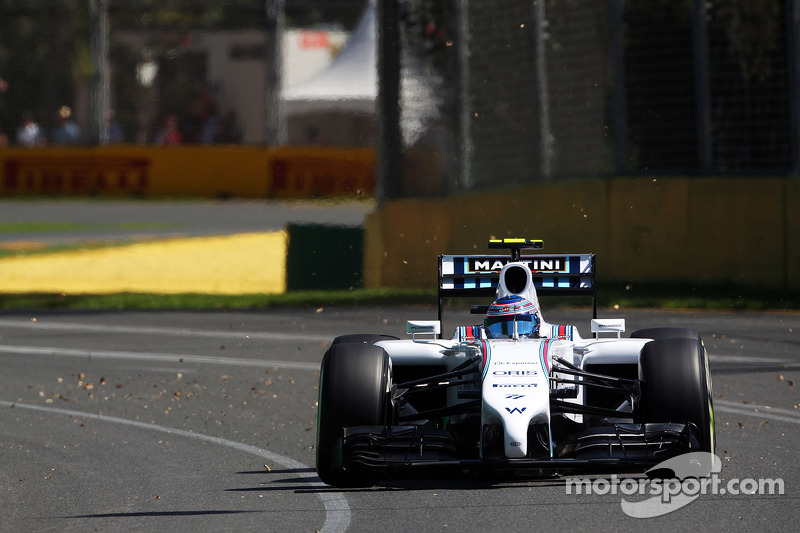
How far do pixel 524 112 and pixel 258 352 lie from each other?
22.7ft

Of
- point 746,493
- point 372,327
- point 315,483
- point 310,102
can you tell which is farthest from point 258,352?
point 310,102

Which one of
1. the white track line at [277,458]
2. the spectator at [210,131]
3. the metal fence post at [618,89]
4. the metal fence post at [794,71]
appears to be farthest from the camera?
the spectator at [210,131]

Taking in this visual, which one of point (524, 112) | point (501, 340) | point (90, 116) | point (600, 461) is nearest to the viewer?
point (600, 461)

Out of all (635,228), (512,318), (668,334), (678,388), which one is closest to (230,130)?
(635,228)

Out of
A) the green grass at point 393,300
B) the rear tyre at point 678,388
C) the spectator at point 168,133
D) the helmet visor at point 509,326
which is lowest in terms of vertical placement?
the green grass at point 393,300

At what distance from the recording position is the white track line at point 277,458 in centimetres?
722

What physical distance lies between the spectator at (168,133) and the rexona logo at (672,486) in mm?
27130

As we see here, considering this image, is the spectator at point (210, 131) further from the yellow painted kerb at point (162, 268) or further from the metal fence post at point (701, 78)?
the metal fence post at point (701, 78)

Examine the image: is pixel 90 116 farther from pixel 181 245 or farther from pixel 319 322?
pixel 319 322

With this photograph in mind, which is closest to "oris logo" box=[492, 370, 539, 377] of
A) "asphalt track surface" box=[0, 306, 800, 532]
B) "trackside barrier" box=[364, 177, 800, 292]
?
"asphalt track surface" box=[0, 306, 800, 532]

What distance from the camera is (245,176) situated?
3406cm

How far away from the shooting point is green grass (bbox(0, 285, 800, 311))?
17.5 meters

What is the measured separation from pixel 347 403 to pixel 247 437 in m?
2.37

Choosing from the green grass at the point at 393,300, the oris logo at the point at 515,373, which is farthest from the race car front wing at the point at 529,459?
the green grass at the point at 393,300
